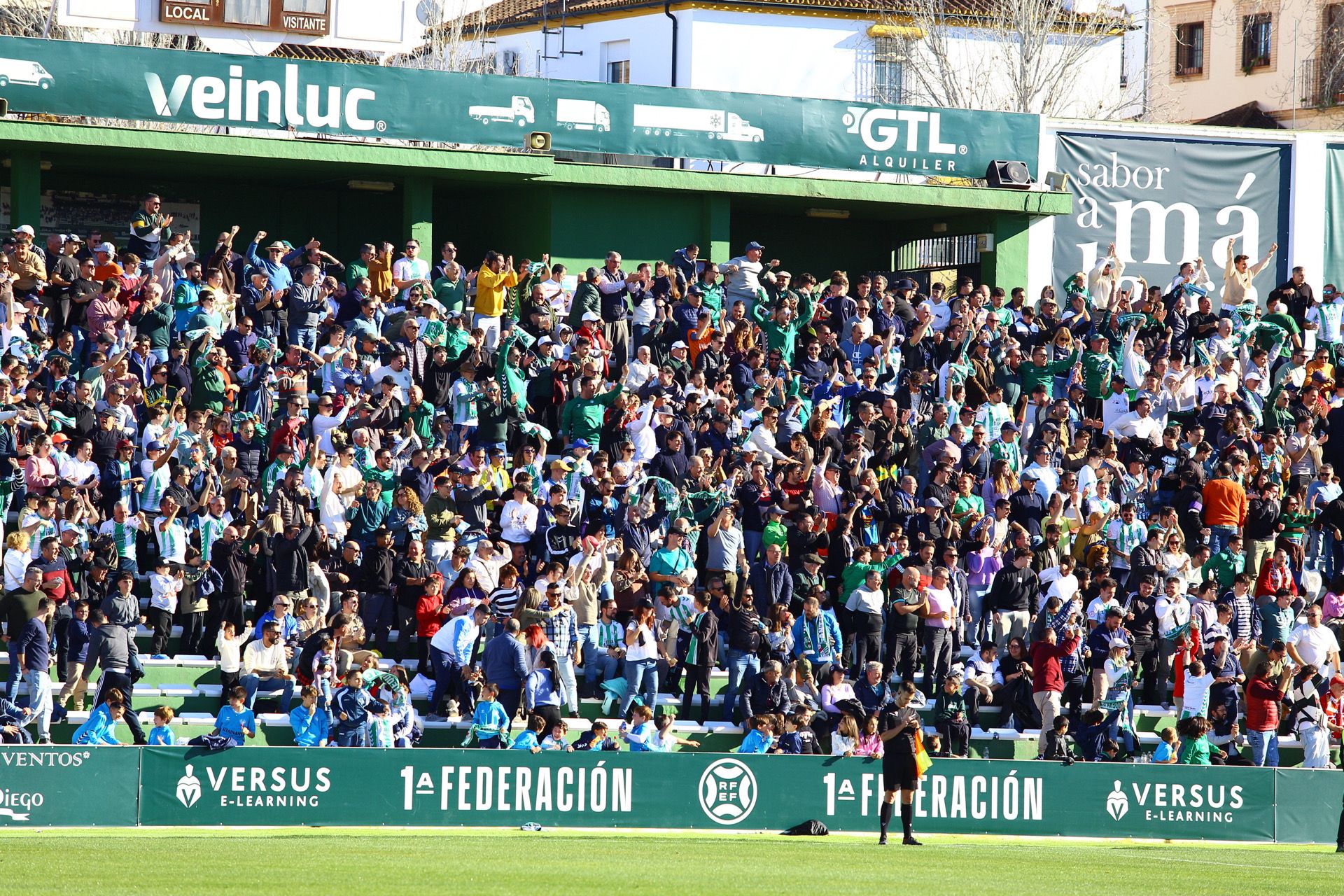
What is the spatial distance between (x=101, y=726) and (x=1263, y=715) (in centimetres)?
1277

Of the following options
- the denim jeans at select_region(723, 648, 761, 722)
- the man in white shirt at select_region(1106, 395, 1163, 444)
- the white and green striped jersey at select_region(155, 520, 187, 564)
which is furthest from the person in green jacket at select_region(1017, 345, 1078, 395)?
the white and green striped jersey at select_region(155, 520, 187, 564)

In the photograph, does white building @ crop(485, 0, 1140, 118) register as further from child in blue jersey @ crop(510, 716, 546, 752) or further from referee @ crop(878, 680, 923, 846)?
referee @ crop(878, 680, 923, 846)

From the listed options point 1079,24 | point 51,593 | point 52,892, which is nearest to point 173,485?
point 51,593

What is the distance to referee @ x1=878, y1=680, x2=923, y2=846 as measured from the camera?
18.4m

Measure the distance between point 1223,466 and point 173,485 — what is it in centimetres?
1277

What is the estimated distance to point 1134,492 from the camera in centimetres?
2419

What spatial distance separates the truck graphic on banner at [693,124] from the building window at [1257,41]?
112 feet

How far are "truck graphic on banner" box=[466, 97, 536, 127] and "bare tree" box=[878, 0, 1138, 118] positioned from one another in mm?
26487

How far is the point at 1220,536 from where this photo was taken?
78.5 feet

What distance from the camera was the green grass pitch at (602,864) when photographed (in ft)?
48.9

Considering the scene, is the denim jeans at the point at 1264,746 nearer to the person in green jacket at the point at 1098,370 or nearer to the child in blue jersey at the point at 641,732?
the person in green jacket at the point at 1098,370

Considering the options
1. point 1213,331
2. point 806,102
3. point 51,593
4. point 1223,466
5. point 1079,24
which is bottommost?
point 51,593

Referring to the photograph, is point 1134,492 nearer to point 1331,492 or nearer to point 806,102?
Result: point 1331,492

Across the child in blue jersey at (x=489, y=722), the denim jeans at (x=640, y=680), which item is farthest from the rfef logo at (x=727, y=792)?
the child in blue jersey at (x=489, y=722)
